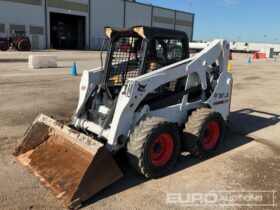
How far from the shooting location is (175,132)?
4766 mm

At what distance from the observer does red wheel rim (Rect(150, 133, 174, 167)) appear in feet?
14.9

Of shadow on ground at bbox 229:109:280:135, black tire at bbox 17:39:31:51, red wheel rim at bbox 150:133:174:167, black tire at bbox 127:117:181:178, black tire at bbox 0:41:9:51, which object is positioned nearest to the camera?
black tire at bbox 127:117:181:178

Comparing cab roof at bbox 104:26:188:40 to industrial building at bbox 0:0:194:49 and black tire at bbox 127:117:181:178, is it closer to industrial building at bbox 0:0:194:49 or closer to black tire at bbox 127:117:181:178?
black tire at bbox 127:117:181:178

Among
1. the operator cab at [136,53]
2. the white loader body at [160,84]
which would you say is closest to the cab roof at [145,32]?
the operator cab at [136,53]

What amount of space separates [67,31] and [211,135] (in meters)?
48.3

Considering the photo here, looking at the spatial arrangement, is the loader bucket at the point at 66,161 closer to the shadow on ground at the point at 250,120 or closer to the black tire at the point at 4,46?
the shadow on ground at the point at 250,120

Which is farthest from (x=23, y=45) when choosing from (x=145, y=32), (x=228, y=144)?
(x=145, y=32)

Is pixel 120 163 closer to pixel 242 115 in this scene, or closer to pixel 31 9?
pixel 242 115

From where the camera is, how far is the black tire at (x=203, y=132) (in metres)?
5.09

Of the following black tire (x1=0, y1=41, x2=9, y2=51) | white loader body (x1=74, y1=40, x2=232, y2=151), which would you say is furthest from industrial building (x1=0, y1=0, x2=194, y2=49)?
white loader body (x1=74, y1=40, x2=232, y2=151)

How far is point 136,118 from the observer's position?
464cm

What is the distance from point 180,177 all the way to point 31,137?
2.45 metres

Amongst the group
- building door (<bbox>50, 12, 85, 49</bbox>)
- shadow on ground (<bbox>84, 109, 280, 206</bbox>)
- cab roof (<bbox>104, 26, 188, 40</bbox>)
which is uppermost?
building door (<bbox>50, 12, 85, 49</bbox>)

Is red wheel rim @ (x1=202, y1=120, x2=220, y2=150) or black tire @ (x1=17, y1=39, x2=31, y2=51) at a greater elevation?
black tire @ (x1=17, y1=39, x2=31, y2=51)
